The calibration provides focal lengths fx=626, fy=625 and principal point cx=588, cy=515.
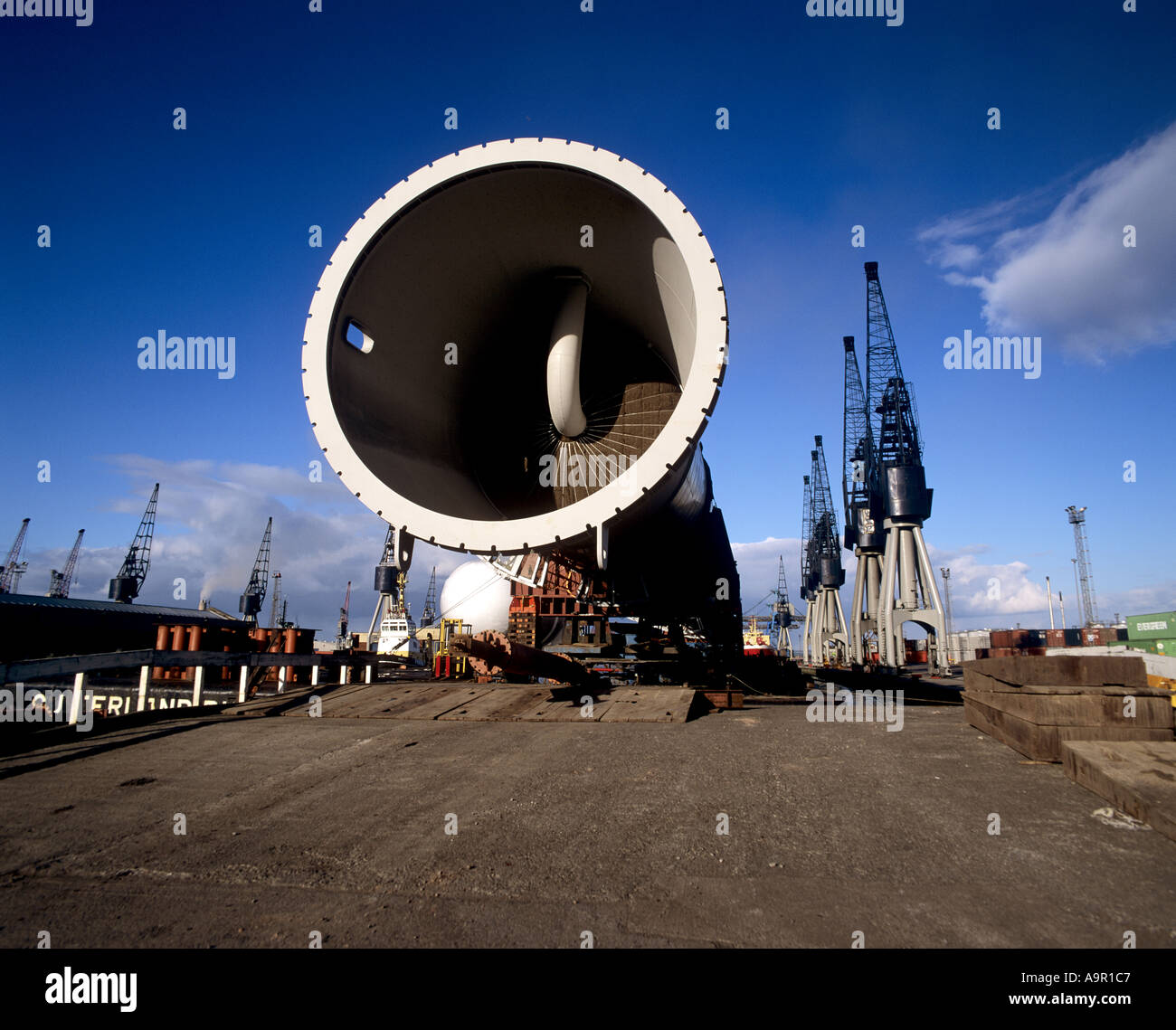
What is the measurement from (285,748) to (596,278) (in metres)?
6.08

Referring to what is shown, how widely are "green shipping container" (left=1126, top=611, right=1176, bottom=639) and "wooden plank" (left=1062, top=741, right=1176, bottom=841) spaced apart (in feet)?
136

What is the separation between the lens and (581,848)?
3.61 m

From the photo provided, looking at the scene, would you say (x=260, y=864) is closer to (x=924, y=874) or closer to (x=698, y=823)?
(x=698, y=823)

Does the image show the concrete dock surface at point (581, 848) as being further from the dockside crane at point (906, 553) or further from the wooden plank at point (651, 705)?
the dockside crane at point (906, 553)

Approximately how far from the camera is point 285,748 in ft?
19.9

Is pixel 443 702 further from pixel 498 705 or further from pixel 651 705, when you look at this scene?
pixel 651 705

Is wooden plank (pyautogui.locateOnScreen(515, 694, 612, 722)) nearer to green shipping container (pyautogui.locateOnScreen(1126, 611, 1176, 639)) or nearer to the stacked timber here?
the stacked timber

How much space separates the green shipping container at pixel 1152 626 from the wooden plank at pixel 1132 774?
41.3 m

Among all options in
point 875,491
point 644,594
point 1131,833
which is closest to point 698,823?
point 1131,833

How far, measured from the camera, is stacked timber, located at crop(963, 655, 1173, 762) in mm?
4746
